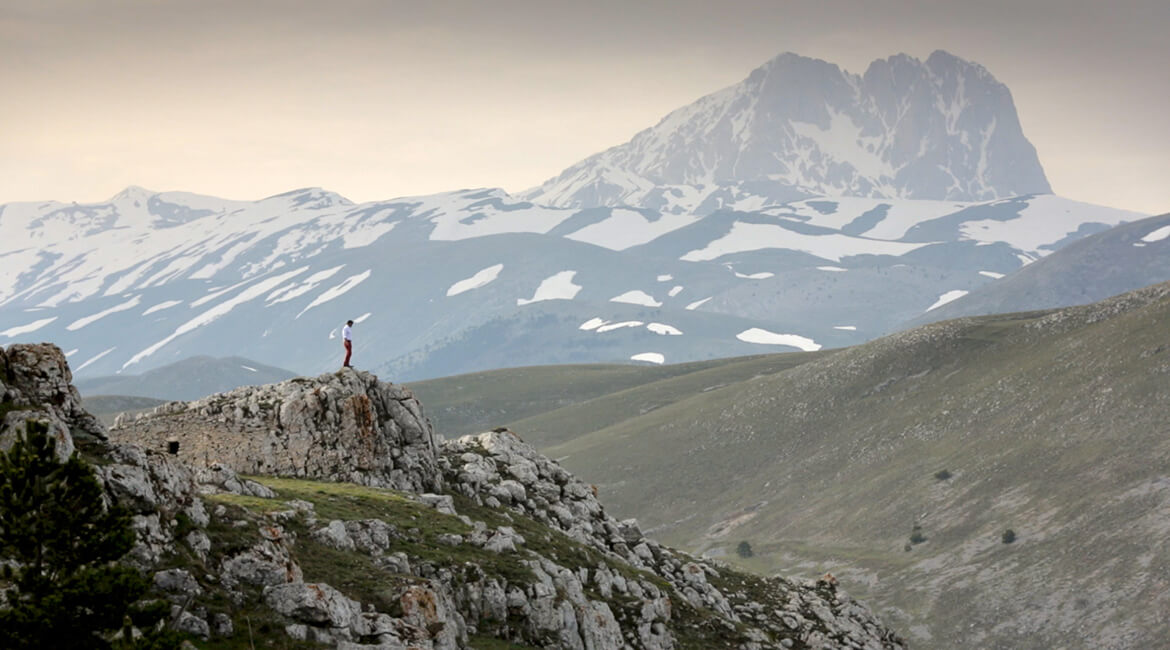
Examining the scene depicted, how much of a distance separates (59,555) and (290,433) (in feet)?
83.3

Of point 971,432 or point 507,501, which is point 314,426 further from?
point 971,432

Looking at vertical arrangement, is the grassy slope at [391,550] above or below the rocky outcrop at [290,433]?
below

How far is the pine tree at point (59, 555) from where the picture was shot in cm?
2545

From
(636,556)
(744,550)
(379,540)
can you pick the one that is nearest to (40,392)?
(379,540)

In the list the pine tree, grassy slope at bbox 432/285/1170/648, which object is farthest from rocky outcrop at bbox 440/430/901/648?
grassy slope at bbox 432/285/1170/648

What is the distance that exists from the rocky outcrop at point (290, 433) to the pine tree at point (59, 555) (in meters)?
23.1

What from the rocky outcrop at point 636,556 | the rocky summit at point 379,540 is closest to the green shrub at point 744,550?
the rocky summit at point 379,540

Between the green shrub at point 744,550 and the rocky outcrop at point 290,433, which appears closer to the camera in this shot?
the rocky outcrop at point 290,433

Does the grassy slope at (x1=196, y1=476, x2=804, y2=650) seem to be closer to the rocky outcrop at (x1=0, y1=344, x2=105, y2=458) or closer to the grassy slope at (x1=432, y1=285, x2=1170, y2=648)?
the rocky outcrop at (x1=0, y1=344, x2=105, y2=458)

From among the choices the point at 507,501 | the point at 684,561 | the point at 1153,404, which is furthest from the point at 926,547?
the point at 507,501

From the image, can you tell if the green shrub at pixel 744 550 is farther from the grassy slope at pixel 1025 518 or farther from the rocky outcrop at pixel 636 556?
the rocky outcrop at pixel 636 556

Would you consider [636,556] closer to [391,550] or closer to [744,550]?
[391,550]

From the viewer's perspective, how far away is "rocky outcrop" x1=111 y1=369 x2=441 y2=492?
50.7m

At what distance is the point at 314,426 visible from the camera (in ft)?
171
